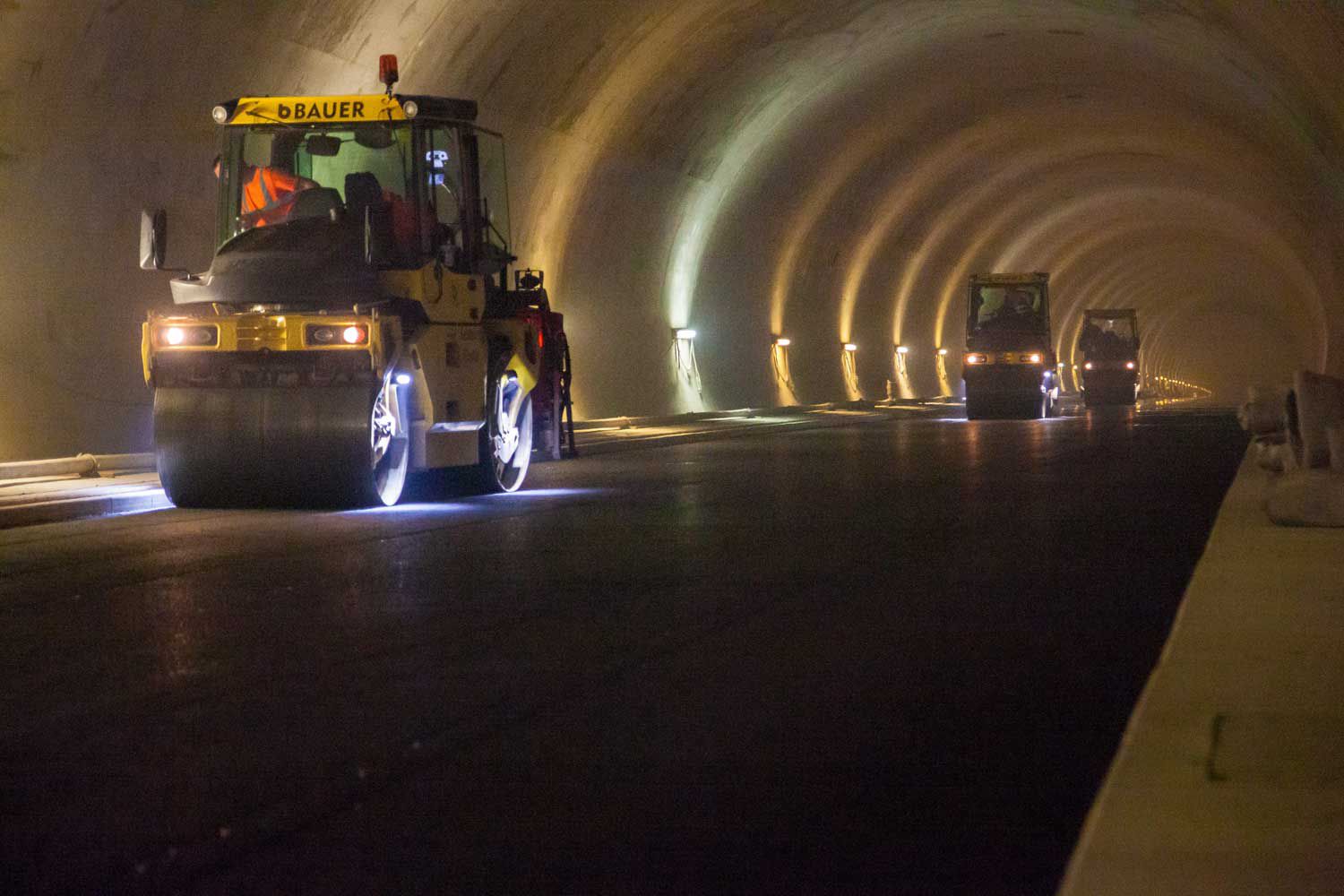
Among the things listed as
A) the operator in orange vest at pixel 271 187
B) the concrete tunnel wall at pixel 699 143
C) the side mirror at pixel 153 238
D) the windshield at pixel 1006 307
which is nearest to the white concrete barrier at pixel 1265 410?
the concrete tunnel wall at pixel 699 143

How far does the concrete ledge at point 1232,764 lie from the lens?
13.6ft

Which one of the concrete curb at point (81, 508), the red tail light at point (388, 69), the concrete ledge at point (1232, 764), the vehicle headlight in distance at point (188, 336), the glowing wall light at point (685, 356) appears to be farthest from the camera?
the glowing wall light at point (685, 356)

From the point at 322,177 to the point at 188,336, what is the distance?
6.25ft

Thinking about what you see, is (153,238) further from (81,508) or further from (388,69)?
(388,69)

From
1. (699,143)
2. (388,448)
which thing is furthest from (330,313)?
(699,143)

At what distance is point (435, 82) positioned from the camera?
2238 cm

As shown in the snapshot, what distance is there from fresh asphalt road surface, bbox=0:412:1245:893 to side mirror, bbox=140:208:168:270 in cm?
226

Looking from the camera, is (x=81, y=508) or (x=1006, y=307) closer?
(x=81, y=508)

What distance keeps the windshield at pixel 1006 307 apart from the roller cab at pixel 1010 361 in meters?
0.02

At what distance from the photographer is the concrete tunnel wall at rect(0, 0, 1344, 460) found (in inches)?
682

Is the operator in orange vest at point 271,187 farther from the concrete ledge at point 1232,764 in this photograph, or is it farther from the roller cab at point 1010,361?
the roller cab at point 1010,361

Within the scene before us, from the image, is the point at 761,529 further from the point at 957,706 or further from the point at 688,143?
the point at 688,143

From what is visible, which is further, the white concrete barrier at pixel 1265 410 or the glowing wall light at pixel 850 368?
the glowing wall light at pixel 850 368

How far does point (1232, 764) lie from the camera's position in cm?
510
